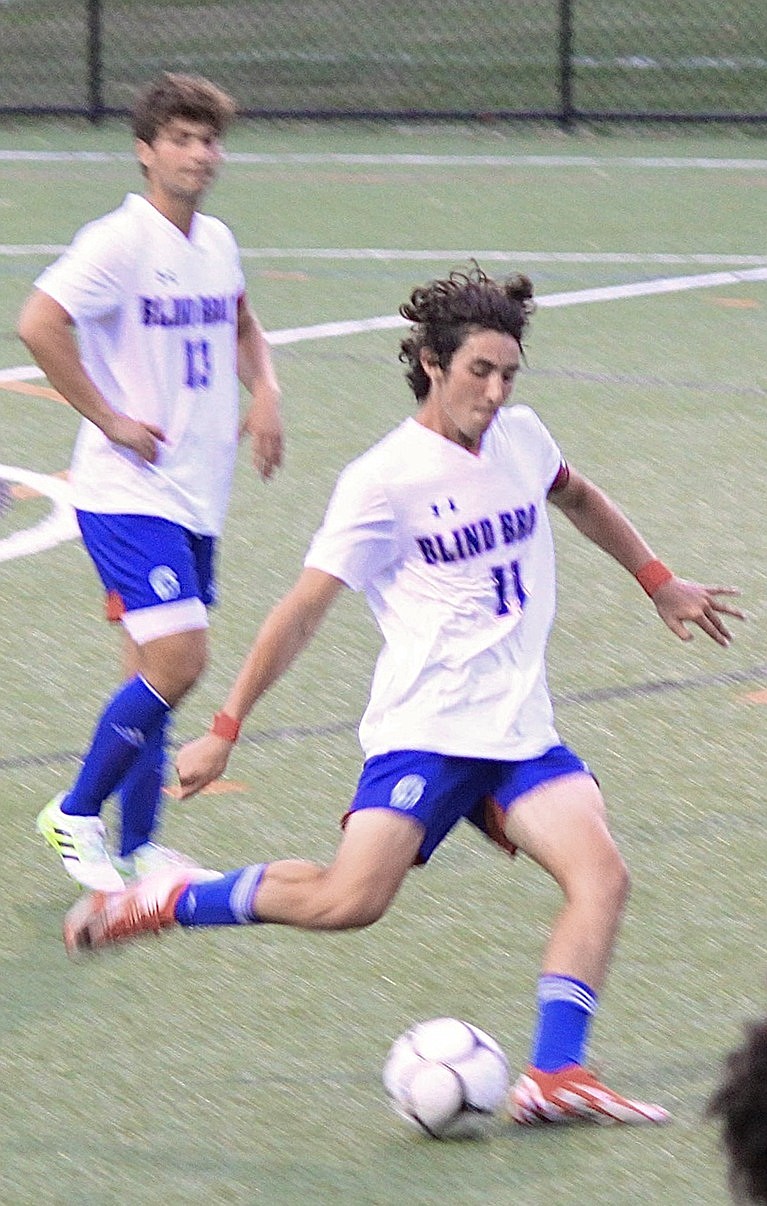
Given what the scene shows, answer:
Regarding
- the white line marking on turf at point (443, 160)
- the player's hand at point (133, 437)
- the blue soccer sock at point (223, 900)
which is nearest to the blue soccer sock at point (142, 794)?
the player's hand at point (133, 437)

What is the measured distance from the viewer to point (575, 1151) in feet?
15.6

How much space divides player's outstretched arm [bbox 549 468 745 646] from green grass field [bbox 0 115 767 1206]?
899mm

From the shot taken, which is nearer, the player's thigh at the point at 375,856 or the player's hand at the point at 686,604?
the player's thigh at the point at 375,856

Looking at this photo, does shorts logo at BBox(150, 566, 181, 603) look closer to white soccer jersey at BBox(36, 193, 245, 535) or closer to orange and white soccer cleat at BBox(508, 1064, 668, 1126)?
white soccer jersey at BBox(36, 193, 245, 535)

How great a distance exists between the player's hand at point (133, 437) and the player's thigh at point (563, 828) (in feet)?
4.93

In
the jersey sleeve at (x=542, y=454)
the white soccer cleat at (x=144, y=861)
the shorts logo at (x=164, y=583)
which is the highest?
the jersey sleeve at (x=542, y=454)

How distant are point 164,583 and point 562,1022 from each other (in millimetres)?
1738

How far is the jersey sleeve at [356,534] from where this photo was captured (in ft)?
16.6

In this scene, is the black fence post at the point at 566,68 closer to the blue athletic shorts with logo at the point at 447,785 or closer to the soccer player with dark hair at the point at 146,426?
the soccer player with dark hair at the point at 146,426

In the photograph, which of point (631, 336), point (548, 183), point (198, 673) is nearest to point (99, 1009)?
point (198, 673)

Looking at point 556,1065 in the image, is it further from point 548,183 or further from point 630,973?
point 548,183

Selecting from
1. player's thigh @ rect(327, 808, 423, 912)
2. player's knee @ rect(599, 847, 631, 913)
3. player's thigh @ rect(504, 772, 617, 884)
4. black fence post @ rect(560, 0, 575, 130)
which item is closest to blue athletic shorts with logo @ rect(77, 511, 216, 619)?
player's thigh @ rect(327, 808, 423, 912)

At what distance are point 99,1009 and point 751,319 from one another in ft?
30.0

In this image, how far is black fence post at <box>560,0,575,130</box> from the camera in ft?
68.5
